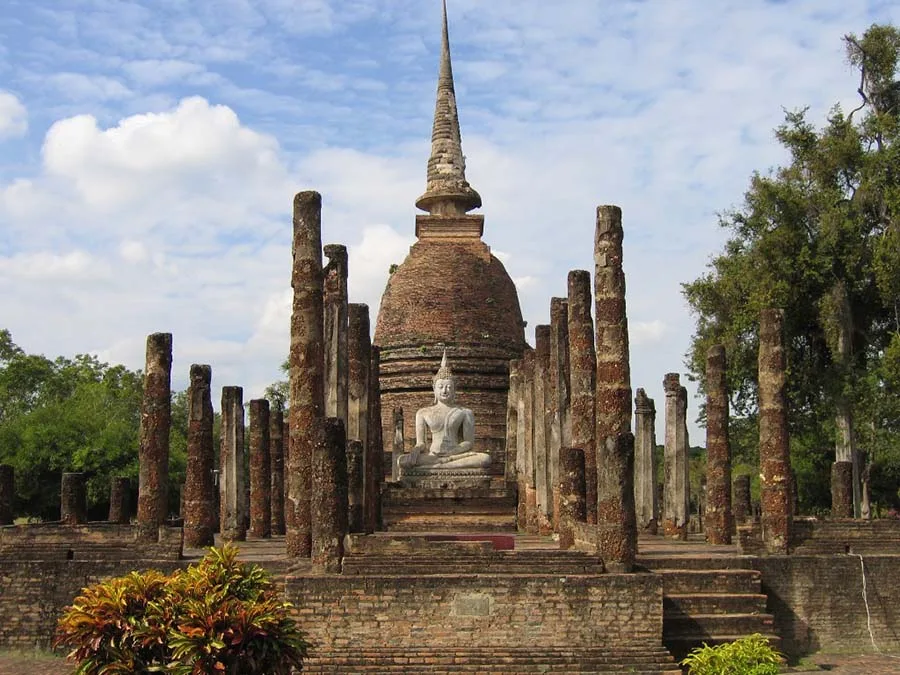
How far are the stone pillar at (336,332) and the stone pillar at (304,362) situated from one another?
8.26 feet

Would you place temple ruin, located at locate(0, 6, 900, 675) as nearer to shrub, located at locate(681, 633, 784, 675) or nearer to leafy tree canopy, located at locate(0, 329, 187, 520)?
shrub, located at locate(681, 633, 784, 675)

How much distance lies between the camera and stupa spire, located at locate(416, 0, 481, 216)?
3375cm

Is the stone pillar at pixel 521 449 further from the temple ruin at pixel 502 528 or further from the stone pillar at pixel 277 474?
the stone pillar at pixel 277 474

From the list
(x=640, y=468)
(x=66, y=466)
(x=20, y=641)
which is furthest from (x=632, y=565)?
(x=66, y=466)

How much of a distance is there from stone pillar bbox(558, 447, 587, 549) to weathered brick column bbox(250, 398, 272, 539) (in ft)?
24.4

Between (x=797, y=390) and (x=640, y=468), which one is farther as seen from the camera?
(x=797, y=390)

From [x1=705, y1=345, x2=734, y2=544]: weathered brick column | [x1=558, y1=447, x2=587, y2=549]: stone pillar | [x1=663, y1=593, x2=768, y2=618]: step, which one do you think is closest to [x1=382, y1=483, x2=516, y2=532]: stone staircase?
[x1=705, y1=345, x2=734, y2=544]: weathered brick column

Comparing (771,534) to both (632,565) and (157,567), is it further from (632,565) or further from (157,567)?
(157,567)

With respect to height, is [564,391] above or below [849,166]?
below

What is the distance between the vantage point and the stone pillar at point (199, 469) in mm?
15469

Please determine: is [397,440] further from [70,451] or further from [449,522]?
[70,451]

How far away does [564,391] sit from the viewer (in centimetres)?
1702

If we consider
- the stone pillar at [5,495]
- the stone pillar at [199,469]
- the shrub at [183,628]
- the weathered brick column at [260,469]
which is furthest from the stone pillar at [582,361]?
the stone pillar at [5,495]

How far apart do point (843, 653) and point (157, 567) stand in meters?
7.75
